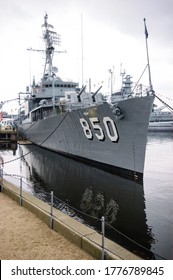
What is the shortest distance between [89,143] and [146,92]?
4.94 metres

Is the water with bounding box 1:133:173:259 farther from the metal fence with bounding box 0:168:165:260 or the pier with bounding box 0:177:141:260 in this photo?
the pier with bounding box 0:177:141:260

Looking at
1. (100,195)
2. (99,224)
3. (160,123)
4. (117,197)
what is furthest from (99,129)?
(160,123)

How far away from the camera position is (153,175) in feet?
43.5

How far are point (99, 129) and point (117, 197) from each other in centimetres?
469

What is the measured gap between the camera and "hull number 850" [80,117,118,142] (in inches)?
488

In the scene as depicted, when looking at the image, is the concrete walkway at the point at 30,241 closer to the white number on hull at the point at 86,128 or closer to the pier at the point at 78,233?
the pier at the point at 78,233

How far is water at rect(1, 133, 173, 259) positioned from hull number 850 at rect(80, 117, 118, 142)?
1875 millimetres

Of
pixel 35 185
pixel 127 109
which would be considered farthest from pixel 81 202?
pixel 127 109

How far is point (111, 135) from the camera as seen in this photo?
41.3ft

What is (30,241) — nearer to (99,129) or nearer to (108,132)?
(108,132)

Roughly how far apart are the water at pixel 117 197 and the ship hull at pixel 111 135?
2.26 feet

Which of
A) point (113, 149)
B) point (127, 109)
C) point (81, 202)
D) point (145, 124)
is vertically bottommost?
point (81, 202)
